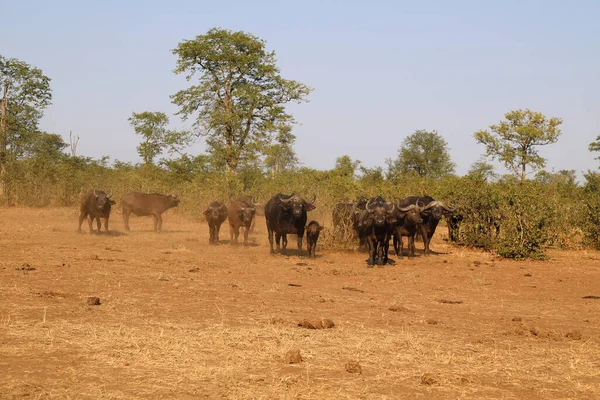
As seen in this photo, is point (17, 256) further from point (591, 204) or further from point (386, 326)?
point (591, 204)

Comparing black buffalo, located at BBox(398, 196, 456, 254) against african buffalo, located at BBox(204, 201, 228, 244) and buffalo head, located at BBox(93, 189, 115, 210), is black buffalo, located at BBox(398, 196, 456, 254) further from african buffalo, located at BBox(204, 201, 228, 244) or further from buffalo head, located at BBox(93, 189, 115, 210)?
buffalo head, located at BBox(93, 189, 115, 210)

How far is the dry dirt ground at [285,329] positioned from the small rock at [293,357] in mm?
78

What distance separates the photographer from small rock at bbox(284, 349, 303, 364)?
638 centimetres

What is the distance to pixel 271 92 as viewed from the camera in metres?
38.8

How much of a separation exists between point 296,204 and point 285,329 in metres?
9.28

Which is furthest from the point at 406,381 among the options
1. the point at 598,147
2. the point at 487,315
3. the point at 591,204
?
the point at 598,147

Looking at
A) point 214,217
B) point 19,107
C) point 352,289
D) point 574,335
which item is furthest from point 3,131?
point 574,335

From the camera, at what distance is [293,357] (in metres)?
6.39

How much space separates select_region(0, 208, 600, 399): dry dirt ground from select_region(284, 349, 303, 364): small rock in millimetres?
78

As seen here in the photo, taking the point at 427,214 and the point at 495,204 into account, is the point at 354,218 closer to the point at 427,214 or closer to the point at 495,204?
the point at 427,214

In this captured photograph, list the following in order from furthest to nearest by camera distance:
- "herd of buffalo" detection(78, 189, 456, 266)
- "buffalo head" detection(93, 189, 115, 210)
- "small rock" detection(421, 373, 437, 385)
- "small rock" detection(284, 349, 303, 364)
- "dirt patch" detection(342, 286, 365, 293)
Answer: "buffalo head" detection(93, 189, 115, 210)
"herd of buffalo" detection(78, 189, 456, 266)
"dirt patch" detection(342, 286, 365, 293)
"small rock" detection(284, 349, 303, 364)
"small rock" detection(421, 373, 437, 385)

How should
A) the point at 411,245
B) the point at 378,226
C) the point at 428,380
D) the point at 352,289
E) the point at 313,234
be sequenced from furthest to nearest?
the point at 411,245 < the point at 313,234 < the point at 378,226 < the point at 352,289 < the point at 428,380

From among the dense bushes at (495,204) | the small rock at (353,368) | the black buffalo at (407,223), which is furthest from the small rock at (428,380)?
the dense bushes at (495,204)

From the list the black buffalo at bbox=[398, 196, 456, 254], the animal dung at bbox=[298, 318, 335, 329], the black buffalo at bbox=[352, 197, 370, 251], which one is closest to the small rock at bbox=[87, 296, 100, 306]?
the animal dung at bbox=[298, 318, 335, 329]
